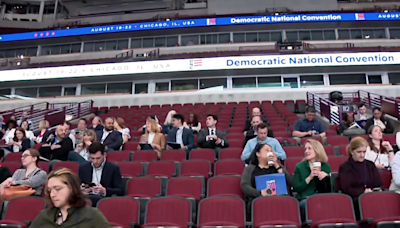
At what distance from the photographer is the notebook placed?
346 cm

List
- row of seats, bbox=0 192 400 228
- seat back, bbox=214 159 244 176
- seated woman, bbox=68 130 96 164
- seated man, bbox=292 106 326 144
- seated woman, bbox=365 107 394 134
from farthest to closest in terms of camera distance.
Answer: seated woman, bbox=365 107 394 134 < seated man, bbox=292 106 326 144 < seated woman, bbox=68 130 96 164 < seat back, bbox=214 159 244 176 < row of seats, bbox=0 192 400 228

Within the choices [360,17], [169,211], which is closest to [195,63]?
[360,17]

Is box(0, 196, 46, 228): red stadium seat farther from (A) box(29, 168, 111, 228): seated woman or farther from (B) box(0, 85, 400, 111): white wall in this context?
(B) box(0, 85, 400, 111): white wall

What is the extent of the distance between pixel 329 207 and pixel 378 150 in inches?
64.3

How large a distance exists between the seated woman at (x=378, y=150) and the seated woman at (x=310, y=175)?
1035 mm

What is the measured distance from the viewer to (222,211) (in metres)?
3.19

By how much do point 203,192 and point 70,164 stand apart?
2.21m

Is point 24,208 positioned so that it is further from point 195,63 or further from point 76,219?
point 195,63

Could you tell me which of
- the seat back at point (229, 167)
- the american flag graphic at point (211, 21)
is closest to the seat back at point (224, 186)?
the seat back at point (229, 167)

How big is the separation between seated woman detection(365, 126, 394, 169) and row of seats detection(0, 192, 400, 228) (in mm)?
1074

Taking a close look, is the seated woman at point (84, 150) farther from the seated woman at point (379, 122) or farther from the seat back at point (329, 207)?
the seated woman at point (379, 122)

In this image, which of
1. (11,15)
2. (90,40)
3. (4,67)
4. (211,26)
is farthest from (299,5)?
(11,15)

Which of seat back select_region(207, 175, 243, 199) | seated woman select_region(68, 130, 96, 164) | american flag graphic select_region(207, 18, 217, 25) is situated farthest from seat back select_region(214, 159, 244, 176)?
american flag graphic select_region(207, 18, 217, 25)

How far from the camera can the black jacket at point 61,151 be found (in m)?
5.31
